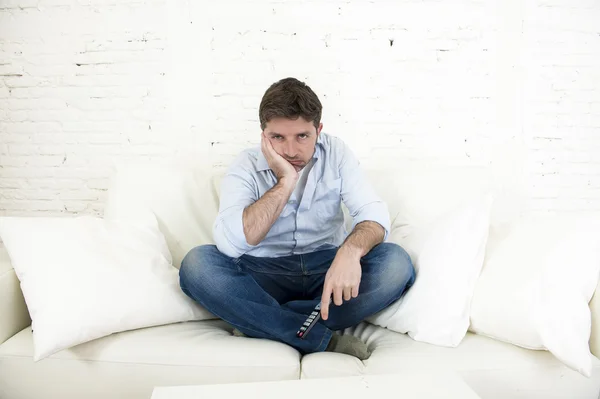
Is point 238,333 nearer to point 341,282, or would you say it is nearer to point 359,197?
point 341,282

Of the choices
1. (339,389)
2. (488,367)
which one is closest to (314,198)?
(488,367)

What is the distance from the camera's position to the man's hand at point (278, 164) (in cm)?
181

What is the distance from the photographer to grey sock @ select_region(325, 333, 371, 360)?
1511mm

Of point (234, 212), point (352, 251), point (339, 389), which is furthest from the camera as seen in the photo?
point (234, 212)

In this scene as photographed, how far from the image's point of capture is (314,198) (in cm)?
194

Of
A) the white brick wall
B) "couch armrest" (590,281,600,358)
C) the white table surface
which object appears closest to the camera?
the white table surface

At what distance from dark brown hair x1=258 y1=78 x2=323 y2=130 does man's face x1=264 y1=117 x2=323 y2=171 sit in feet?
0.07

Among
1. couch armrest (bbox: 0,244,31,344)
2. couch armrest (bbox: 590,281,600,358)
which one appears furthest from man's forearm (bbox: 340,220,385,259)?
couch armrest (bbox: 0,244,31,344)

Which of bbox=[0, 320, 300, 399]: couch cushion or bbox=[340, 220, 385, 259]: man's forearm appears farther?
bbox=[340, 220, 385, 259]: man's forearm

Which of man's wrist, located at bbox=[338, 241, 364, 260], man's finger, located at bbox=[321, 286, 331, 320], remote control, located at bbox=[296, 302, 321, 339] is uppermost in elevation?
man's wrist, located at bbox=[338, 241, 364, 260]

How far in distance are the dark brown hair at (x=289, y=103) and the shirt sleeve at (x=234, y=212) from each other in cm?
23

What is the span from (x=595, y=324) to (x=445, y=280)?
0.46 metres

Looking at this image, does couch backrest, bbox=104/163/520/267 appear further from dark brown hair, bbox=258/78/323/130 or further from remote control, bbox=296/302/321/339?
remote control, bbox=296/302/321/339

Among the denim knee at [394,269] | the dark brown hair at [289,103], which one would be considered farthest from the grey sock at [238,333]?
the dark brown hair at [289,103]
